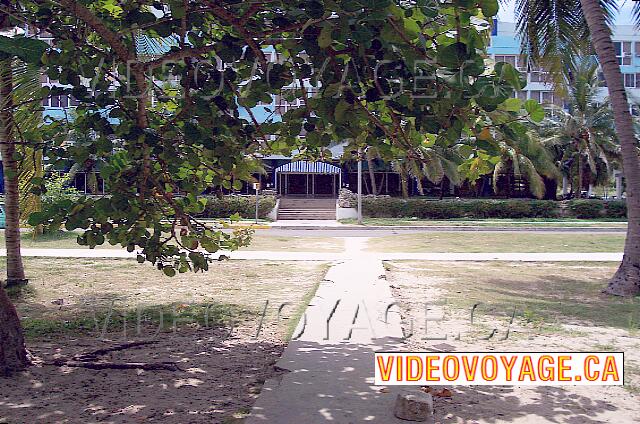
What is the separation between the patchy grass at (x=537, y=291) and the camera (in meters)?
8.19

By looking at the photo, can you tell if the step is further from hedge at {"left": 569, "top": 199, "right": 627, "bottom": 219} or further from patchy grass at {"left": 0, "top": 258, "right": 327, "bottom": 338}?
patchy grass at {"left": 0, "top": 258, "right": 327, "bottom": 338}

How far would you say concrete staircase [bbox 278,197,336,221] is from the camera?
35281 millimetres

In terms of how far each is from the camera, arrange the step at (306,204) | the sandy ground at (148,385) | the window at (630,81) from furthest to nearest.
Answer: the window at (630,81)
the step at (306,204)
the sandy ground at (148,385)

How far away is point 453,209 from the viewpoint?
3434 centimetres

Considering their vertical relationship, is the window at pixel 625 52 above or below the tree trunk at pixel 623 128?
above

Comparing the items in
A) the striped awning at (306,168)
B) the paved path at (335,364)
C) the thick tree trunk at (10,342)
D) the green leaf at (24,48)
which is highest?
the striped awning at (306,168)

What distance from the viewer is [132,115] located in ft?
16.4

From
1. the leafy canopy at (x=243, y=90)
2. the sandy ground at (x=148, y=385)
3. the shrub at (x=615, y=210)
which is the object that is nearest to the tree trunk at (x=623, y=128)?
the leafy canopy at (x=243, y=90)

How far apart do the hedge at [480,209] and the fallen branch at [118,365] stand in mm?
29174

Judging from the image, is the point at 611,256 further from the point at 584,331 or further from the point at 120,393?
the point at 120,393

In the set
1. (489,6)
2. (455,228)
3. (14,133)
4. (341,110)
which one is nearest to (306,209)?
(455,228)

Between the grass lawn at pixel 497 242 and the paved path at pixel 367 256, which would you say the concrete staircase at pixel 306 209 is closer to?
the grass lawn at pixel 497 242

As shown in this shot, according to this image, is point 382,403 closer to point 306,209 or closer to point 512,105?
point 512,105

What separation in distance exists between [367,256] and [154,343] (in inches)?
376
